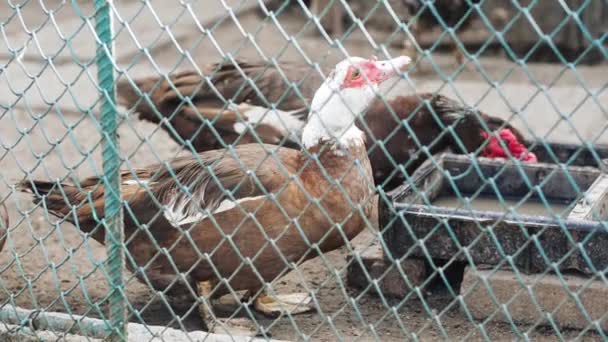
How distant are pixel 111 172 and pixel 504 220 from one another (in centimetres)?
159

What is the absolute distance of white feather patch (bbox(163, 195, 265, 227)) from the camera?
13.5ft

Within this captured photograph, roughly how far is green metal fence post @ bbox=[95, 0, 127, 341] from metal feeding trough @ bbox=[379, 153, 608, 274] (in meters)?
0.93

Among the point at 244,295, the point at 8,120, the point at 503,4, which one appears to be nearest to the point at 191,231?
the point at 244,295

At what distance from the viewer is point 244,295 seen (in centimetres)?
469

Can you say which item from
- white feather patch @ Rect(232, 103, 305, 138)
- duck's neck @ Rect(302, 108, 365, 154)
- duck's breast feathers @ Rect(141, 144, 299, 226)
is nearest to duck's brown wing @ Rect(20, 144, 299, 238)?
duck's breast feathers @ Rect(141, 144, 299, 226)

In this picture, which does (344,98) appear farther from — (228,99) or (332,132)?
(228,99)

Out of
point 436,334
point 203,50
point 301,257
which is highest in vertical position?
point 301,257

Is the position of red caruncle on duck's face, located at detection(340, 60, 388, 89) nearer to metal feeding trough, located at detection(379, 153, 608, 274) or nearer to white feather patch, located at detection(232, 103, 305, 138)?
metal feeding trough, located at detection(379, 153, 608, 274)

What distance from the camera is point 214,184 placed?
4168mm

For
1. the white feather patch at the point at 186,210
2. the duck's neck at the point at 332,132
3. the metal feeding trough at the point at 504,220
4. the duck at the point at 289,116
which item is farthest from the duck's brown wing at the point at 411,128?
the white feather patch at the point at 186,210

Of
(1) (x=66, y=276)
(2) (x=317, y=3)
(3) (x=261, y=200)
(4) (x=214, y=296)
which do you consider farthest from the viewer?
(2) (x=317, y=3)

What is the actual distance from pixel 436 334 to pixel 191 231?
3.56 feet

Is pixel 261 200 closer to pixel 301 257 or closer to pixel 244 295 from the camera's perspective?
pixel 301 257

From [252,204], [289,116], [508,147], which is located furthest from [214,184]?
[508,147]
